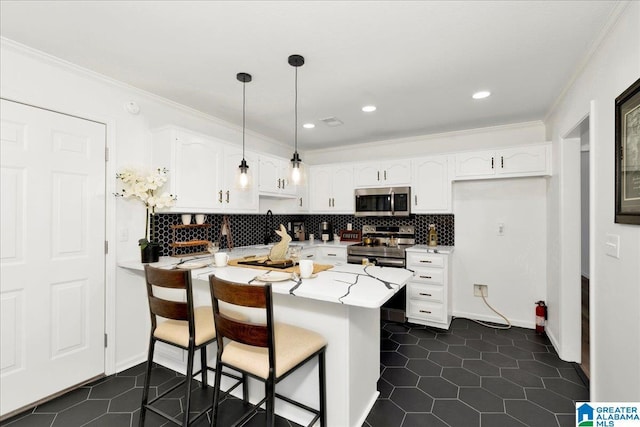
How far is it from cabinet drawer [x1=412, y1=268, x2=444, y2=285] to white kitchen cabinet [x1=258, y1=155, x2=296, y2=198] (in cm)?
206

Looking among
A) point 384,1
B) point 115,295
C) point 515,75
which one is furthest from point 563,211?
point 115,295

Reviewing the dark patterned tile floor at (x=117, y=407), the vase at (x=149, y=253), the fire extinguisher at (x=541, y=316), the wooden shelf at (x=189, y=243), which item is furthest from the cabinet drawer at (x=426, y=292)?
the vase at (x=149, y=253)

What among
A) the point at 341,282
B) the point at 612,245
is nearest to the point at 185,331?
the point at 341,282

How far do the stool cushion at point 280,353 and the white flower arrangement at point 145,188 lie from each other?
5.19 ft

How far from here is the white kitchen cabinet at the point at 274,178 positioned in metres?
3.90

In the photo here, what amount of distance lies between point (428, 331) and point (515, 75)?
110 inches

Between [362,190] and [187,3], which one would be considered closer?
[187,3]

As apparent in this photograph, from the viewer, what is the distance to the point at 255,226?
442cm

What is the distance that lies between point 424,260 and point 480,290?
3.17 feet

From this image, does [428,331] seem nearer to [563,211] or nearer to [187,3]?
[563,211]

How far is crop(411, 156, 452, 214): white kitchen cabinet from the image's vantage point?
3.90 meters

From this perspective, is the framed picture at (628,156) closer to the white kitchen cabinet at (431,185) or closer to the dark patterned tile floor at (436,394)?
the dark patterned tile floor at (436,394)

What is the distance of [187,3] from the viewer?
1704mm
